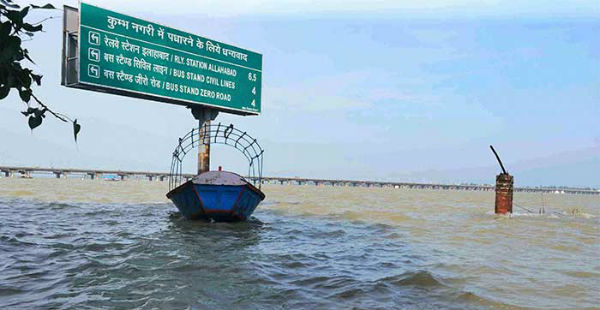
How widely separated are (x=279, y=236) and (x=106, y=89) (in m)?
6.99

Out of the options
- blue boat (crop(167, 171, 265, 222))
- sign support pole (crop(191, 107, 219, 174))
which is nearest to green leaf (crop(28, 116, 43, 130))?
blue boat (crop(167, 171, 265, 222))

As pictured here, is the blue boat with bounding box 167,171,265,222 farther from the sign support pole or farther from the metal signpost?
the metal signpost

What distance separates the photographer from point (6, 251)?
25.2ft

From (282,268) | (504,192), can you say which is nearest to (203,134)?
(282,268)

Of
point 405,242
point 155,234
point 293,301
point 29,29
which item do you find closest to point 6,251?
point 155,234

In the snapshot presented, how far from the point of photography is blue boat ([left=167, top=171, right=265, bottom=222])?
13.0 metres

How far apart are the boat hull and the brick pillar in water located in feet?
35.4

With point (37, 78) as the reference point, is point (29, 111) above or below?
below

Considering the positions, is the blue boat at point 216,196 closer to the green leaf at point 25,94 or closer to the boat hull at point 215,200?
the boat hull at point 215,200

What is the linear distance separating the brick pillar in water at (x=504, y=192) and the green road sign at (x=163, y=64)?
1036 cm

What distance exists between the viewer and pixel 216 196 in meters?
13.2

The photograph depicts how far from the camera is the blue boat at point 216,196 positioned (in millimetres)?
13047

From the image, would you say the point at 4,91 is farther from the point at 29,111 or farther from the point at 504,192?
the point at 504,192

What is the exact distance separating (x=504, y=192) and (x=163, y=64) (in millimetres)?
14404
